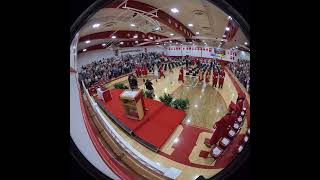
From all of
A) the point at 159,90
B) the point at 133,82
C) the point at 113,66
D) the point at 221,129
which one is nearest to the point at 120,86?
the point at 133,82

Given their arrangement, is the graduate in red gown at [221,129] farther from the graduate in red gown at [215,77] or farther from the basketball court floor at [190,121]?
the graduate in red gown at [215,77]

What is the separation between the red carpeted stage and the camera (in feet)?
6.29

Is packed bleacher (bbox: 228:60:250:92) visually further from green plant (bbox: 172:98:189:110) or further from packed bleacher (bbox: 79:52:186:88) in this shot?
green plant (bbox: 172:98:189:110)

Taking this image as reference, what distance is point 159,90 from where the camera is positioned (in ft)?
6.93

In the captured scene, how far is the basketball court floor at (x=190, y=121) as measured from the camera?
1.60 metres

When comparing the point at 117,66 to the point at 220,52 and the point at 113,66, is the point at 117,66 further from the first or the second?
the point at 220,52

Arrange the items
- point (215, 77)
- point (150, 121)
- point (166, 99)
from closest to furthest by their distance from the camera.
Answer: point (215, 77)
point (166, 99)
point (150, 121)

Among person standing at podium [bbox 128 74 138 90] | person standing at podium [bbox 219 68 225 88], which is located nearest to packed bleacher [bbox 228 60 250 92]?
person standing at podium [bbox 219 68 225 88]

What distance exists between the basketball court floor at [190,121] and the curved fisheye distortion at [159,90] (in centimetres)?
1

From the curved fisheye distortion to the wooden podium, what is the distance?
1 cm

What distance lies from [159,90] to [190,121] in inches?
19.4

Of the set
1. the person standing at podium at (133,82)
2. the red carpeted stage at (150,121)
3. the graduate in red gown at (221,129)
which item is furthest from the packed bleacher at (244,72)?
the red carpeted stage at (150,121)
